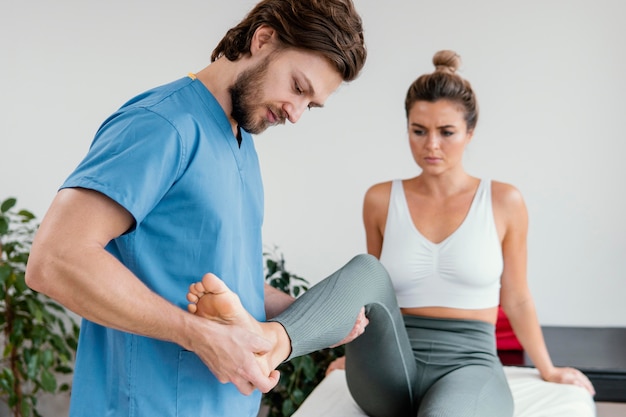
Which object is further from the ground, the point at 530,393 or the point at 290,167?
the point at 290,167

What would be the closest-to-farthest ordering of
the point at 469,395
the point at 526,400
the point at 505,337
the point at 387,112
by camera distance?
1. the point at 469,395
2. the point at 526,400
3. the point at 505,337
4. the point at 387,112

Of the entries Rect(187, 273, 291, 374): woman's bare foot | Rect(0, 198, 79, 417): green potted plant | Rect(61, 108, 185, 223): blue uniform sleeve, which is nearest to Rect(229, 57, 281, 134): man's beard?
Rect(61, 108, 185, 223): blue uniform sleeve

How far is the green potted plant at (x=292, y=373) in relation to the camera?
10.3ft

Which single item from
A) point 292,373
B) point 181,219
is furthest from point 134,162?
point 292,373

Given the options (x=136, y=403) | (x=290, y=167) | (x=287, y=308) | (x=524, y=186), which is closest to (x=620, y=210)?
(x=524, y=186)

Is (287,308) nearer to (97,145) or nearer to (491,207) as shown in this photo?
(97,145)

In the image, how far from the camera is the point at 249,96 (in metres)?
1.54

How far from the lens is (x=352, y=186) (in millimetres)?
3484

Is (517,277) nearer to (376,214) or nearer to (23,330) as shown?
(376,214)

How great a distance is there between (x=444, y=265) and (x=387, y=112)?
106 cm

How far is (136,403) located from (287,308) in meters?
0.44

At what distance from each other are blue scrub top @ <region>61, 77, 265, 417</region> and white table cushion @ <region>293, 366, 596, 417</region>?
0.83 metres

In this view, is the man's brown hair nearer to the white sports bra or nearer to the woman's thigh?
the woman's thigh

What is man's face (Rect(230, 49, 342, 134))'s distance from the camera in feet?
4.98
